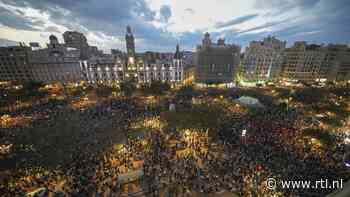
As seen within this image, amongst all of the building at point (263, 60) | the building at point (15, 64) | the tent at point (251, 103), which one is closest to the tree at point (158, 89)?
the tent at point (251, 103)

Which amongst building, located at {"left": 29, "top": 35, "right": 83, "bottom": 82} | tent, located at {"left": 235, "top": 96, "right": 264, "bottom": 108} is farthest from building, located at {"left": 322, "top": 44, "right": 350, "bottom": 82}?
building, located at {"left": 29, "top": 35, "right": 83, "bottom": 82}

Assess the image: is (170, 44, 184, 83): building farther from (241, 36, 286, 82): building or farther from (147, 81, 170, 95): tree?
(241, 36, 286, 82): building

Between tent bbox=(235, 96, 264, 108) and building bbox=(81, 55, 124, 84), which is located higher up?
building bbox=(81, 55, 124, 84)

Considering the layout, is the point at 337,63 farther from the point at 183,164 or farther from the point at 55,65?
the point at 55,65

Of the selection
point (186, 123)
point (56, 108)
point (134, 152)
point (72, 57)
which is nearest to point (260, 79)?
point (186, 123)

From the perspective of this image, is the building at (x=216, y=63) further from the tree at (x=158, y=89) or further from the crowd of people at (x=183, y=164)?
the crowd of people at (x=183, y=164)

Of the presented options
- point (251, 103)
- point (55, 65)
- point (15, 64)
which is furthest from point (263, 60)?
point (15, 64)

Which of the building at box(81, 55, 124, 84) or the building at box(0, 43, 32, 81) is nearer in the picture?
the building at box(0, 43, 32, 81)

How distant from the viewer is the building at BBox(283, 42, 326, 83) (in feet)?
189

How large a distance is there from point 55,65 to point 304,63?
9804 cm

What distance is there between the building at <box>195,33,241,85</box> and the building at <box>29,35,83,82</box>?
48.6 metres

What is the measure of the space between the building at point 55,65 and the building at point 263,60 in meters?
67.4

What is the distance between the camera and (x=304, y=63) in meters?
59.0

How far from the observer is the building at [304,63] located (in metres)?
57.8
